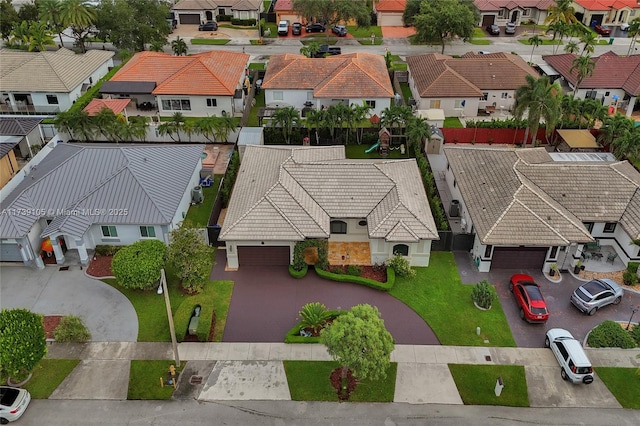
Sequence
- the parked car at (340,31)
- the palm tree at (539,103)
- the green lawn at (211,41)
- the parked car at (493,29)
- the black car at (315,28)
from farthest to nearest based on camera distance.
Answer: the black car at (315,28) < the parked car at (493,29) < the parked car at (340,31) < the green lawn at (211,41) < the palm tree at (539,103)

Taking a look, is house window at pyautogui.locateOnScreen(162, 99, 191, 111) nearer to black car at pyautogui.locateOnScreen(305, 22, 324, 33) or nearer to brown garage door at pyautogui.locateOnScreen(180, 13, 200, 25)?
black car at pyautogui.locateOnScreen(305, 22, 324, 33)

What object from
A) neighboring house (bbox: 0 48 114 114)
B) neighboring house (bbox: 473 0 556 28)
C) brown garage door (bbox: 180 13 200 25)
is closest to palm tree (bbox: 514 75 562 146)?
neighboring house (bbox: 473 0 556 28)

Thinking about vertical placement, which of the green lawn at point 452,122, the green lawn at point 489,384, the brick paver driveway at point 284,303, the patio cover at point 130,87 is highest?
the patio cover at point 130,87

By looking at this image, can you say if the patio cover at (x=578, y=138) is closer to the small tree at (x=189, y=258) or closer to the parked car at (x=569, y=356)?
the parked car at (x=569, y=356)

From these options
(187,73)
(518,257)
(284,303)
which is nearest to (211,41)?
(187,73)

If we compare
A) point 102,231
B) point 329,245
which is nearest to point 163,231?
point 102,231

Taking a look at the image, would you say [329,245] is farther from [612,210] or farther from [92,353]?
[612,210]

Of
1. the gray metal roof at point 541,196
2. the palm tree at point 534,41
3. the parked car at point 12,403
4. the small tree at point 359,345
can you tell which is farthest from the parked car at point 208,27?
the small tree at point 359,345
